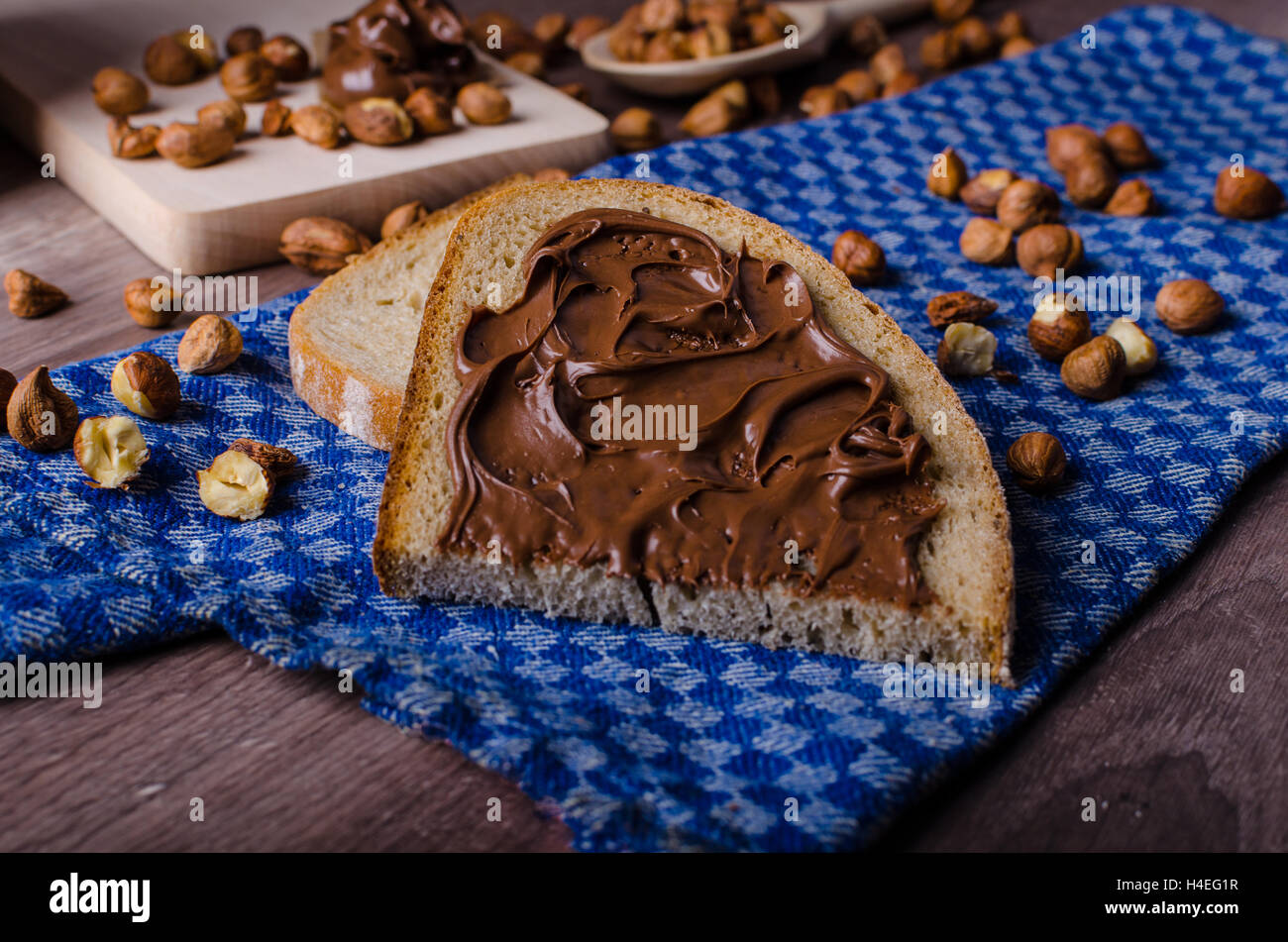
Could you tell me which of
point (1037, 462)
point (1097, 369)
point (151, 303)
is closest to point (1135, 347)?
point (1097, 369)

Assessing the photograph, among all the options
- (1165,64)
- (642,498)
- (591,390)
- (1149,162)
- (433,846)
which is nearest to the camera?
(433,846)

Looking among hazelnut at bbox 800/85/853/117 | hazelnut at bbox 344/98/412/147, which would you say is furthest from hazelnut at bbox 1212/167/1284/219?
Answer: hazelnut at bbox 344/98/412/147

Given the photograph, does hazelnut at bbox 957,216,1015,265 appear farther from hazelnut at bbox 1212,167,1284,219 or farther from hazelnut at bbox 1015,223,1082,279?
hazelnut at bbox 1212,167,1284,219

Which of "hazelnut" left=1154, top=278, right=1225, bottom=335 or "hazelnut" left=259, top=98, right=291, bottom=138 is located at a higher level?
"hazelnut" left=259, top=98, right=291, bottom=138

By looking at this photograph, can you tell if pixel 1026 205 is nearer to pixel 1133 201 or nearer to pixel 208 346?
pixel 1133 201

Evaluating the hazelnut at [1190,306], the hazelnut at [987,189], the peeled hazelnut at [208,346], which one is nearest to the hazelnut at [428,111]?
→ the peeled hazelnut at [208,346]

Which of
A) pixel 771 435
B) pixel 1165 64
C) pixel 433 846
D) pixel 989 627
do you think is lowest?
pixel 433 846

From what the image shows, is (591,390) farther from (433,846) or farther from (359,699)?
(433,846)

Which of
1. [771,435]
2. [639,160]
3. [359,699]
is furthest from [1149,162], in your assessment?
[359,699]
